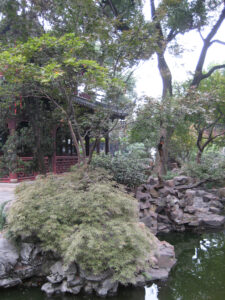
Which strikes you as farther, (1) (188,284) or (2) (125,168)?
(2) (125,168)

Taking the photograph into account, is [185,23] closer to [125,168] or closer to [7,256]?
[125,168]

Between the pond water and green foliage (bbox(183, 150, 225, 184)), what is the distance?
3.81 meters

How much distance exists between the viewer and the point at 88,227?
3.41 metres

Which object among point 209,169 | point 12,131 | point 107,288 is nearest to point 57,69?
point 107,288

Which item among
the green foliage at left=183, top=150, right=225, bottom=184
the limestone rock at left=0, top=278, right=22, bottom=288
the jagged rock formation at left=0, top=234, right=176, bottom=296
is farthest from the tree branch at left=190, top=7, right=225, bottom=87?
the limestone rock at left=0, top=278, right=22, bottom=288

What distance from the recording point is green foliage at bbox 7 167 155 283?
3.20m

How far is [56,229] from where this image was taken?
355cm

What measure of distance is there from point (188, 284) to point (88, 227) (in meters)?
1.76

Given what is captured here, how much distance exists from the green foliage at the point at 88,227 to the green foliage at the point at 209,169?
19.1ft

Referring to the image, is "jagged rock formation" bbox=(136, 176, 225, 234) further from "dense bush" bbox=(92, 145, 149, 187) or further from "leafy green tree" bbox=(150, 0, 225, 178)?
"leafy green tree" bbox=(150, 0, 225, 178)

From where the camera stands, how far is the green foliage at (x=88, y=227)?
3.20 meters

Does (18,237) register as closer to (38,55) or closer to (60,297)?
(60,297)

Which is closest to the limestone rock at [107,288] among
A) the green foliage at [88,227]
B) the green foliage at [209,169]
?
the green foliage at [88,227]

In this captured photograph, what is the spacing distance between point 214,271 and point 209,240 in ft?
5.29
